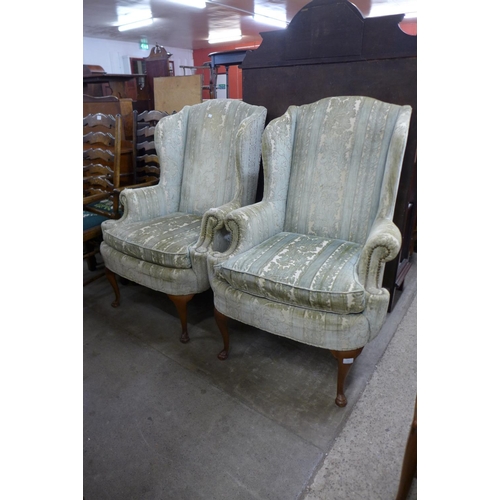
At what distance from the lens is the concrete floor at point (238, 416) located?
1181 millimetres

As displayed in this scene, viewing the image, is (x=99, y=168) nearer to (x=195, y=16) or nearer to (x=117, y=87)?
(x=117, y=87)

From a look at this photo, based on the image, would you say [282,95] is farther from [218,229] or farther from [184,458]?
[184,458]

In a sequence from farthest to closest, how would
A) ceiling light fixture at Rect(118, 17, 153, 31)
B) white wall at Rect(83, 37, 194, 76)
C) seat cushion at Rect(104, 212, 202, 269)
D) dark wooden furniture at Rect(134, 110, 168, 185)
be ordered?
white wall at Rect(83, 37, 194, 76), ceiling light fixture at Rect(118, 17, 153, 31), dark wooden furniture at Rect(134, 110, 168, 185), seat cushion at Rect(104, 212, 202, 269)

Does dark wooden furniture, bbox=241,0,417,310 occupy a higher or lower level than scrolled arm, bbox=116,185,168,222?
higher

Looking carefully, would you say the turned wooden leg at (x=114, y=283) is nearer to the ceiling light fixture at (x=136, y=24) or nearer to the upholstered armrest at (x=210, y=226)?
the upholstered armrest at (x=210, y=226)

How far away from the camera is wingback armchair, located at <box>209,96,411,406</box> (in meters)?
1.34

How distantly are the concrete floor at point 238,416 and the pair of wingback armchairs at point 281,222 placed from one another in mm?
142

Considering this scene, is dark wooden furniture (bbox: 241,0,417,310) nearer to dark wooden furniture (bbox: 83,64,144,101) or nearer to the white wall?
dark wooden furniture (bbox: 83,64,144,101)

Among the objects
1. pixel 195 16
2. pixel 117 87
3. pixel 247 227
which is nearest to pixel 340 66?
pixel 247 227

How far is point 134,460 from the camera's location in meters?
1.27

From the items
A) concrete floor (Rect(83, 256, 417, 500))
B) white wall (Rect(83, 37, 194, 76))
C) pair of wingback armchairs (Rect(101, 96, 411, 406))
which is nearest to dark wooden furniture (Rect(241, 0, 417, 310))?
pair of wingback armchairs (Rect(101, 96, 411, 406))

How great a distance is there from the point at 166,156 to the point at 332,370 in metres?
1.57

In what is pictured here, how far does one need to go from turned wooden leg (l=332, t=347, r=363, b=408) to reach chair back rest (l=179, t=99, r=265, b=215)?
1.13 meters

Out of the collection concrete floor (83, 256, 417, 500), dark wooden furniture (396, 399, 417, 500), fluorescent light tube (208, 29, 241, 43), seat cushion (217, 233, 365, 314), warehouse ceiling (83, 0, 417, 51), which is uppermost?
fluorescent light tube (208, 29, 241, 43)
